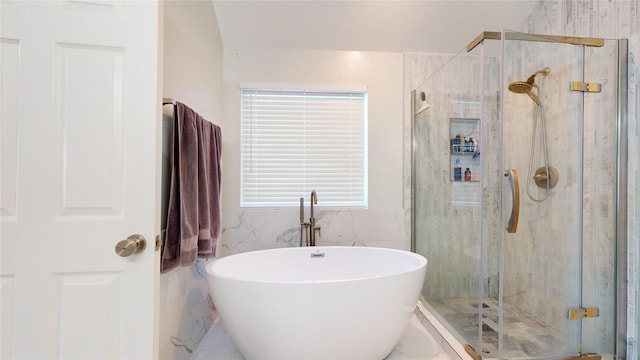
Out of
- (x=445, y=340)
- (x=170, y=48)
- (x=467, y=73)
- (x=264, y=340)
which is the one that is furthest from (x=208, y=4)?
(x=445, y=340)

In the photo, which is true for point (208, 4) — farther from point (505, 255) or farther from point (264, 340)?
point (505, 255)

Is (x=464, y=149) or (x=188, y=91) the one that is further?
(x=464, y=149)

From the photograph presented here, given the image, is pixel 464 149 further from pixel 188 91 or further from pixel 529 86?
pixel 188 91

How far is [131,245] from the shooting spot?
99 centimetres

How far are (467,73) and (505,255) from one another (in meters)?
1.18

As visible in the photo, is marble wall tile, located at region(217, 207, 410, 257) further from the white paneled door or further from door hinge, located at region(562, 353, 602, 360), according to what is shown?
the white paneled door

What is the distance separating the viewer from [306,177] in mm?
2367

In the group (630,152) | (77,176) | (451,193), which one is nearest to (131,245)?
(77,176)

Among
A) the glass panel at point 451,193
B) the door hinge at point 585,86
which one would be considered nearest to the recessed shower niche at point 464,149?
the glass panel at point 451,193

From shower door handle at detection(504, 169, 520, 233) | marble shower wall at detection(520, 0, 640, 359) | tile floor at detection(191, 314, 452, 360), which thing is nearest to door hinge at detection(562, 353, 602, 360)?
marble shower wall at detection(520, 0, 640, 359)

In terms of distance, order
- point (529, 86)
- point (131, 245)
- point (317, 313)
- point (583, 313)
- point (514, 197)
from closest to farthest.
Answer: point (131, 245) < point (317, 313) < point (514, 197) < point (583, 313) < point (529, 86)

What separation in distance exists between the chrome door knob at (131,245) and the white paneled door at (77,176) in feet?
0.07

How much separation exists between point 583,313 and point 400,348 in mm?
1096

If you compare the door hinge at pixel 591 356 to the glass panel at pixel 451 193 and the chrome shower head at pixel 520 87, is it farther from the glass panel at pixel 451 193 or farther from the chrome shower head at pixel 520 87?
the chrome shower head at pixel 520 87
